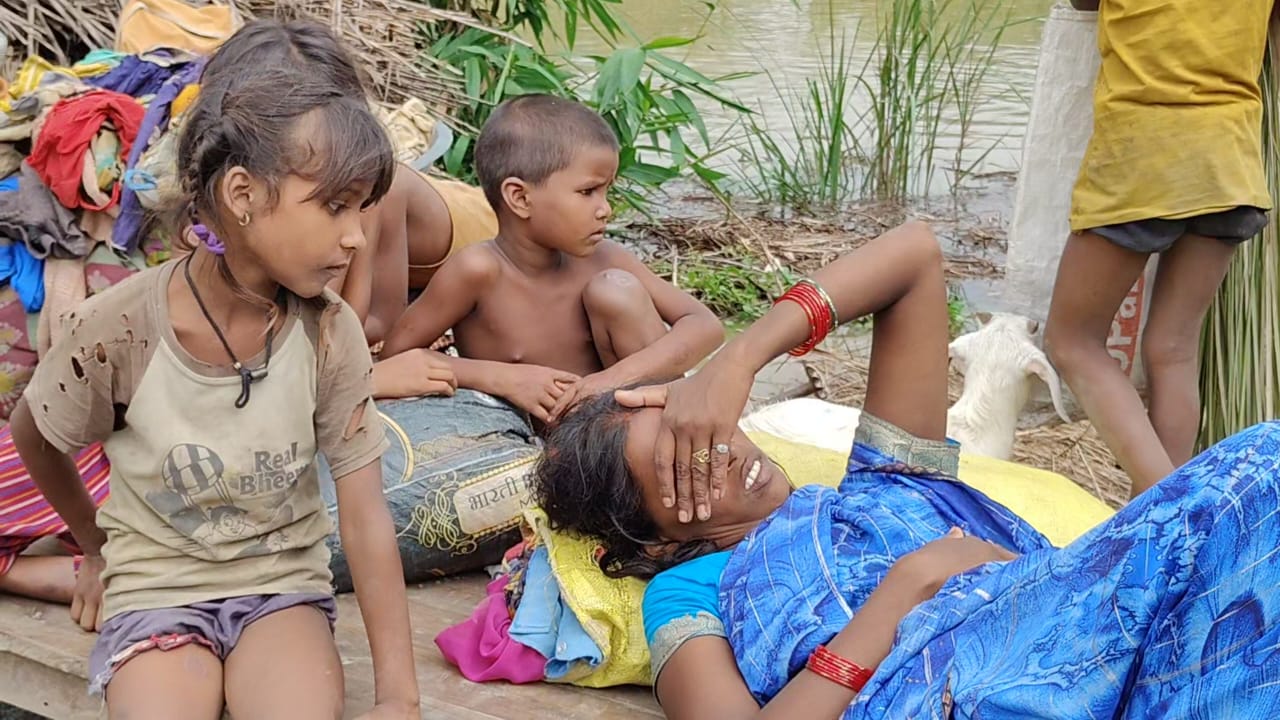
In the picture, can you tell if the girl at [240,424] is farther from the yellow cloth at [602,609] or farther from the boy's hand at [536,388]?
the boy's hand at [536,388]

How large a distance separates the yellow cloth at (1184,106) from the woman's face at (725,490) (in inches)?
54.9

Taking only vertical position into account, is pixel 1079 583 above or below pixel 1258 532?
below

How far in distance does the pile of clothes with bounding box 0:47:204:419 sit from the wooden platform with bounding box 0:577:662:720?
3.27 ft

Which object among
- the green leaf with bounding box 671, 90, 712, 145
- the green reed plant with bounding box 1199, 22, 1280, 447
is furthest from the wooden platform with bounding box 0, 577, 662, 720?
the green leaf with bounding box 671, 90, 712, 145

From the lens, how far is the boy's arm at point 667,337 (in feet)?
9.55

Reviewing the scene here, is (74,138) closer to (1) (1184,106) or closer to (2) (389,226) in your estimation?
(2) (389,226)

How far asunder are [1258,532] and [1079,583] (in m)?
0.21

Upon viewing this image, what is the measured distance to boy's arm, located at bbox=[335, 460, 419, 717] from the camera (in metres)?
2.02

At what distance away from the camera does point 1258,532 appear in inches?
55.7

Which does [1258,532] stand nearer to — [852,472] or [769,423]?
[852,472]

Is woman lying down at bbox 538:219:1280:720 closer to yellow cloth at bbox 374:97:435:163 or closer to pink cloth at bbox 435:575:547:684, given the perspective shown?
pink cloth at bbox 435:575:547:684

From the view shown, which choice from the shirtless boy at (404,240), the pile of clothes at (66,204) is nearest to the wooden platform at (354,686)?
the shirtless boy at (404,240)

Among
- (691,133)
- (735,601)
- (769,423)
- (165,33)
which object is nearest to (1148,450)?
(769,423)

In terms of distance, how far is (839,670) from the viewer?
1.84 meters
